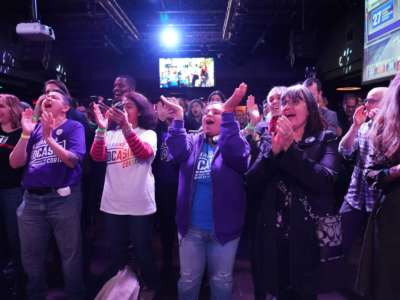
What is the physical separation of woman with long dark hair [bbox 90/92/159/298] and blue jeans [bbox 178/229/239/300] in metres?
0.46

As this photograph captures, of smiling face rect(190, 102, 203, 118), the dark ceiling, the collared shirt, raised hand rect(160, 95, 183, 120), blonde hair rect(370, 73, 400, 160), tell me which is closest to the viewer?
blonde hair rect(370, 73, 400, 160)

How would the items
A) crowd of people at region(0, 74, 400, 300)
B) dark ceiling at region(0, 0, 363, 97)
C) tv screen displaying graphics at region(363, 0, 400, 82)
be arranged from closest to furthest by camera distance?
crowd of people at region(0, 74, 400, 300)
tv screen displaying graphics at region(363, 0, 400, 82)
dark ceiling at region(0, 0, 363, 97)

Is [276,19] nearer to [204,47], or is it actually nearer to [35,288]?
[204,47]

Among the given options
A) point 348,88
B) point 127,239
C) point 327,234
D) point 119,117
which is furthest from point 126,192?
point 348,88

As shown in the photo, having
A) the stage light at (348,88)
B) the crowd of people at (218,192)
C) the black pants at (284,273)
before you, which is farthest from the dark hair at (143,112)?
the stage light at (348,88)

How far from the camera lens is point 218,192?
2.00 metres

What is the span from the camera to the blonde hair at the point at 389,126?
1.36m

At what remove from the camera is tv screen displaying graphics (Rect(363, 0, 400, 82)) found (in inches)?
128

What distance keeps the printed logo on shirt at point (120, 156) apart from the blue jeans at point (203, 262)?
654 mm

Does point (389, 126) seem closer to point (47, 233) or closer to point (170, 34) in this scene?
point (47, 233)

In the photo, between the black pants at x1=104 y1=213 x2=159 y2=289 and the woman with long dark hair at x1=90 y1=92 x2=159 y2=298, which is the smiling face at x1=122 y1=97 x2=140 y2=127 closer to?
the woman with long dark hair at x1=90 y1=92 x2=159 y2=298

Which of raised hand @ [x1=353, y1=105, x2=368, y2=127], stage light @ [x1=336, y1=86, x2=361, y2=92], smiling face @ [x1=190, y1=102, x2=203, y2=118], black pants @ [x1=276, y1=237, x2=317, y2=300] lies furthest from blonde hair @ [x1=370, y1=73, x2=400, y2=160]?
stage light @ [x1=336, y1=86, x2=361, y2=92]

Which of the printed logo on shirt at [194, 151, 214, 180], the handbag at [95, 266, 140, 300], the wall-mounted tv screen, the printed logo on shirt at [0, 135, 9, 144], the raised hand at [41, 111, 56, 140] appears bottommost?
the handbag at [95, 266, 140, 300]

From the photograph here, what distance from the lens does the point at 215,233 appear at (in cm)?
198
